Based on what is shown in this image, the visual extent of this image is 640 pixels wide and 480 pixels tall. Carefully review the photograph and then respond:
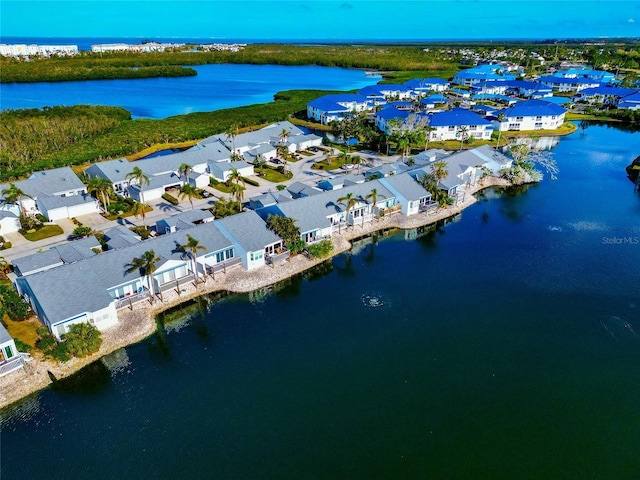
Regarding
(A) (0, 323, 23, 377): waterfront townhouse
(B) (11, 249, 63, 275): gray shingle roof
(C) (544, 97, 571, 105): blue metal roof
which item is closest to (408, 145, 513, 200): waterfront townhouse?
(B) (11, 249, 63, 275): gray shingle roof

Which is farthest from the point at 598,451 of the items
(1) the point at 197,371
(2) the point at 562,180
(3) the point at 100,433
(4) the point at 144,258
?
(2) the point at 562,180

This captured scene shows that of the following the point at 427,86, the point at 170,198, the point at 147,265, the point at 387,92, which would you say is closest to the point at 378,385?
the point at 147,265

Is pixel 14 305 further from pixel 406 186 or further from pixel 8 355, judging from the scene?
pixel 406 186

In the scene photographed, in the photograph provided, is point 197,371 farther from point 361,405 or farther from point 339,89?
point 339,89

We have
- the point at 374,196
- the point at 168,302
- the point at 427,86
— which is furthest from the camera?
the point at 427,86

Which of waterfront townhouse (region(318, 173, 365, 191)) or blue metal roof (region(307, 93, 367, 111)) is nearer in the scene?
waterfront townhouse (region(318, 173, 365, 191))

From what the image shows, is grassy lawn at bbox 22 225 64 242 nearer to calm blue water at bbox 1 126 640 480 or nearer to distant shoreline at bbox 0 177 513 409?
distant shoreline at bbox 0 177 513 409
